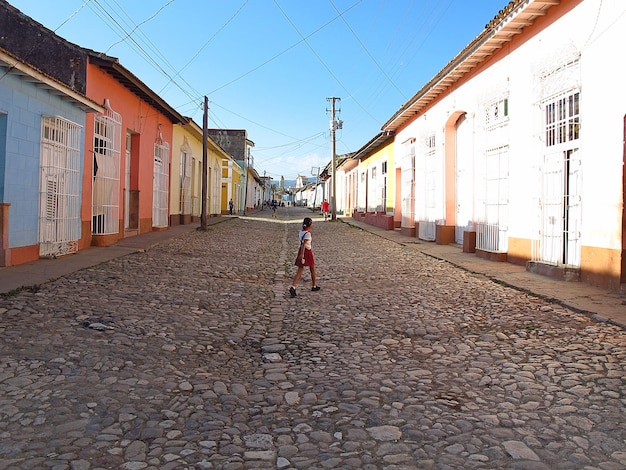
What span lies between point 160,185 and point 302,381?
1426 centimetres

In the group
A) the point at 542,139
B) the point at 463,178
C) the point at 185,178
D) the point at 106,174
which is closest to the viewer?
the point at 542,139

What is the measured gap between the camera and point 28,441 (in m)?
2.65

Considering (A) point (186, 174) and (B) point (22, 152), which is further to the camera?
(A) point (186, 174)

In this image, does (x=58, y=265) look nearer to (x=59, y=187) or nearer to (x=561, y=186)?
(x=59, y=187)

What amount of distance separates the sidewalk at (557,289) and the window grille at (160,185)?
30.2ft

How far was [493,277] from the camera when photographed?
811cm

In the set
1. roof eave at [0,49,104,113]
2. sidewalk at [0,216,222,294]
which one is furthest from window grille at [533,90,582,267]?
roof eave at [0,49,104,113]

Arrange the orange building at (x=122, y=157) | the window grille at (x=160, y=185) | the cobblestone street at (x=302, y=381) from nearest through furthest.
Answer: the cobblestone street at (x=302, y=381) < the orange building at (x=122, y=157) < the window grille at (x=160, y=185)

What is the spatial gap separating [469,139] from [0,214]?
9.55m

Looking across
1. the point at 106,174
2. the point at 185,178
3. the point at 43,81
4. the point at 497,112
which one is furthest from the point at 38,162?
the point at 185,178

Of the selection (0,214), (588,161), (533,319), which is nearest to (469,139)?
(588,161)

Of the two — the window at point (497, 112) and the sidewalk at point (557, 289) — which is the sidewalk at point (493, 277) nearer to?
the sidewalk at point (557, 289)

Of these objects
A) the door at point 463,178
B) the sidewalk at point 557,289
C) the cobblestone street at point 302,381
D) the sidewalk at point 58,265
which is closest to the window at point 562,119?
the sidewalk at point 557,289

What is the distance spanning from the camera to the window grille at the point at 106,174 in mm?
11109
